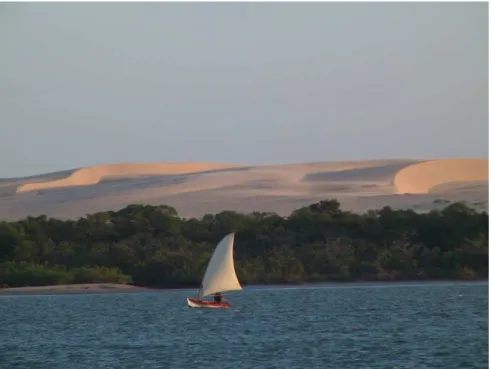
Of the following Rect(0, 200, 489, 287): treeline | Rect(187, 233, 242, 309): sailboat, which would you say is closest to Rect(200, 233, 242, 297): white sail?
Rect(187, 233, 242, 309): sailboat

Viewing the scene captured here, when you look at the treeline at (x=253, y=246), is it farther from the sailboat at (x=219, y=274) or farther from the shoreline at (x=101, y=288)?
the sailboat at (x=219, y=274)

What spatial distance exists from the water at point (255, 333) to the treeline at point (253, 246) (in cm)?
776

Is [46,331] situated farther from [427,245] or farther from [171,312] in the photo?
[427,245]

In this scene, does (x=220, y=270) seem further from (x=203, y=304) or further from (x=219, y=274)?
(x=203, y=304)

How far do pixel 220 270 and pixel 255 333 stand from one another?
7.27 metres

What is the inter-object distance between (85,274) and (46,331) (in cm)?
2316

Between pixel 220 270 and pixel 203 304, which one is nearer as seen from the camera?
pixel 203 304

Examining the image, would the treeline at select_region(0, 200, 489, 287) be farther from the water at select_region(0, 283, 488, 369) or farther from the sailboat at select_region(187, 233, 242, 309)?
the sailboat at select_region(187, 233, 242, 309)

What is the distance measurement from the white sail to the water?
829 mm

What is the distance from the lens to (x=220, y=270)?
131ft

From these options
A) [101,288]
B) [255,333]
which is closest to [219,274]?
[255,333]

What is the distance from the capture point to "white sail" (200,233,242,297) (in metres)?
40.0

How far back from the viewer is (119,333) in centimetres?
3366

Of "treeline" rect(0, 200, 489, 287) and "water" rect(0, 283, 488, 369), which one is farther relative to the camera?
"treeline" rect(0, 200, 489, 287)
